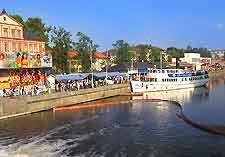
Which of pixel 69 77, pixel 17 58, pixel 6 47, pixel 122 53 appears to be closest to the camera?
pixel 17 58

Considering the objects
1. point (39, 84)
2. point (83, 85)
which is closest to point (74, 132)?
point (39, 84)

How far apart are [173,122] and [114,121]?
24.0ft

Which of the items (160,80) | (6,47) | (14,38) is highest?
(14,38)

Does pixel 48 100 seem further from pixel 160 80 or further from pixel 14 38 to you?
pixel 160 80

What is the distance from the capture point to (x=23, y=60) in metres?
61.4

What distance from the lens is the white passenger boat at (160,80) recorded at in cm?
8331

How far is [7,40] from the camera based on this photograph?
63094 mm

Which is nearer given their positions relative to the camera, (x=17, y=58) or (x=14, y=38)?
(x=17, y=58)

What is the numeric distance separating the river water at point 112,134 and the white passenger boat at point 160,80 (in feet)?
90.5

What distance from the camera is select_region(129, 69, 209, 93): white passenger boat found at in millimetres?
83312

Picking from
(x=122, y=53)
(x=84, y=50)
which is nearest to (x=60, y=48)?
(x=84, y=50)

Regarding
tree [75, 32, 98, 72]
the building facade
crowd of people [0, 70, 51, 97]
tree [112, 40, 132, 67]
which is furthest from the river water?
tree [112, 40, 132, 67]

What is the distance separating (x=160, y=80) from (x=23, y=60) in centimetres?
3729

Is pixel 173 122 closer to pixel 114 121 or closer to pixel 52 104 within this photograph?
pixel 114 121
